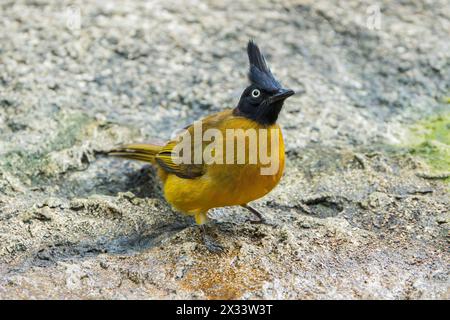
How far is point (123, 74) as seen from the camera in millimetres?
6590

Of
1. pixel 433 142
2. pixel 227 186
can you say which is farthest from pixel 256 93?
pixel 433 142

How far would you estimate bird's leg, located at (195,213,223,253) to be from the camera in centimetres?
435

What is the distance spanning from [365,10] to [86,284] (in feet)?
16.2

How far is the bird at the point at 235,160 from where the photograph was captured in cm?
456

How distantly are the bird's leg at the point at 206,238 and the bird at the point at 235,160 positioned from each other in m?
0.01

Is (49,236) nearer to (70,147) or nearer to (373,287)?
(70,147)

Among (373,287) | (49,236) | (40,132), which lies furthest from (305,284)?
(40,132)

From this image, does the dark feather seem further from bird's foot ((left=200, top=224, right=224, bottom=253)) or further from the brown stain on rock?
the brown stain on rock

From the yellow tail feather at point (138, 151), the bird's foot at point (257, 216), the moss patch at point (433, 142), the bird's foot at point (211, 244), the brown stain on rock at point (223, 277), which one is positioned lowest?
the brown stain on rock at point (223, 277)

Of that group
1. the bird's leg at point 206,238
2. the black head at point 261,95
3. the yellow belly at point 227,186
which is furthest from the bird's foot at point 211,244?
the black head at point 261,95

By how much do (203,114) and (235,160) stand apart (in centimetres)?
164

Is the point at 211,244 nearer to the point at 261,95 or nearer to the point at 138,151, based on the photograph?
the point at 261,95

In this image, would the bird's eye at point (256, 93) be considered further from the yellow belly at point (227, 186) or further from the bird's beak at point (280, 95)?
the yellow belly at point (227, 186)

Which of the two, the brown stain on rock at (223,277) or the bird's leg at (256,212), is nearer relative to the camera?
the brown stain on rock at (223,277)
